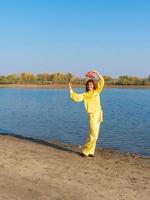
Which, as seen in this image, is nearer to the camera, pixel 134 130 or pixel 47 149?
pixel 47 149

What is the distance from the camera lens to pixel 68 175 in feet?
29.1

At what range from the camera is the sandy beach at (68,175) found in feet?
25.0

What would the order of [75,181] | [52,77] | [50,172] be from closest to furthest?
[75,181]
[50,172]
[52,77]

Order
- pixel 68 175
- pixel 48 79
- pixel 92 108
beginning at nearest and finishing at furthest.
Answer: pixel 68 175 → pixel 92 108 → pixel 48 79

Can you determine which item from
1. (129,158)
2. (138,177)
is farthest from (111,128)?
(138,177)

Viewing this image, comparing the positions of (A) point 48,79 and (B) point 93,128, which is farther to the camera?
(A) point 48,79

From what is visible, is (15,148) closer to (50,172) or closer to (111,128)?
(50,172)

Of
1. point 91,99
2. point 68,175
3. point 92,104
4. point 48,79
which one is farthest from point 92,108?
point 48,79

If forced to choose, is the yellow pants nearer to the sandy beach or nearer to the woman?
the woman

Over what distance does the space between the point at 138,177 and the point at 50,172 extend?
1734mm

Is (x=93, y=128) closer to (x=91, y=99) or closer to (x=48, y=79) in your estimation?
(x=91, y=99)

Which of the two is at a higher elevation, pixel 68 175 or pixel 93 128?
pixel 93 128

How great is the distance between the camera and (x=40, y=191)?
7688 millimetres

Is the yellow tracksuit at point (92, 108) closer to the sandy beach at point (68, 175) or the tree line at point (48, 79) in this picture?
the sandy beach at point (68, 175)
